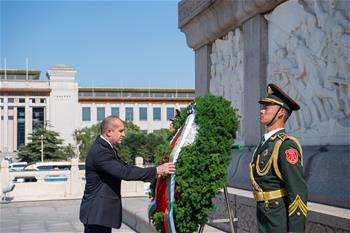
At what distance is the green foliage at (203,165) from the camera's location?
135 inches

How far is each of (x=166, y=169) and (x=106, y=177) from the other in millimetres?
435

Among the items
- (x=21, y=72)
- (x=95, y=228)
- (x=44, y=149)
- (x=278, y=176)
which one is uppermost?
(x=21, y=72)

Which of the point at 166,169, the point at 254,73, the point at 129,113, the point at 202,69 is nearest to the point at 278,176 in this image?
the point at 166,169

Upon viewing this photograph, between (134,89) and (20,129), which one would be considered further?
(134,89)

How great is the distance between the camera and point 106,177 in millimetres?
3543

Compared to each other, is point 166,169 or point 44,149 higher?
point 166,169

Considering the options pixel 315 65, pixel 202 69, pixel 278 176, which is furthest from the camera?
pixel 202 69

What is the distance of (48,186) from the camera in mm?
14539

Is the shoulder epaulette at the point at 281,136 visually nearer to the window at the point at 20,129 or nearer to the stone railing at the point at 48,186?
the stone railing at the point at 48,186

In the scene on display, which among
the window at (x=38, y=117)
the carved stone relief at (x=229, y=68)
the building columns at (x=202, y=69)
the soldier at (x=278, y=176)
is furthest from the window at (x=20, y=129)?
the soldier at (x=278, y=176)

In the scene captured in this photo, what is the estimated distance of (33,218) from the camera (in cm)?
977

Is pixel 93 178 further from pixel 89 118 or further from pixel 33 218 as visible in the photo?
pixel 89 118

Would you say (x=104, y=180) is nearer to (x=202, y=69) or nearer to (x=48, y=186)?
(x=202, y=69)

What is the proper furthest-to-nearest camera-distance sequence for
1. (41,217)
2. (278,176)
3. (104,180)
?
(41,217) → (104,180) → (278,176)
